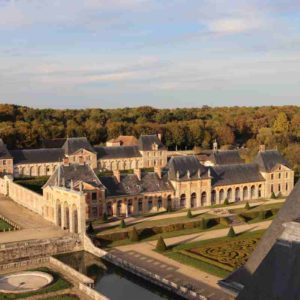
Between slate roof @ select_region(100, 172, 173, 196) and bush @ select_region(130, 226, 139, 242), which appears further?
slate roof @ select_region(100, 172, 173, 196)

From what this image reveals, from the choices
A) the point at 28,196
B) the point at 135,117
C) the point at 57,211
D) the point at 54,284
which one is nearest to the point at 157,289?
the point at 54,284

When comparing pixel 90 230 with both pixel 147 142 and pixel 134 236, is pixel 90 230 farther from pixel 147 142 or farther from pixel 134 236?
pixel 147 142

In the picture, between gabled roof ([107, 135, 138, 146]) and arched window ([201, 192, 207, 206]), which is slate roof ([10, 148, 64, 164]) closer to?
gabled roof ([107, 135, 138, 146])

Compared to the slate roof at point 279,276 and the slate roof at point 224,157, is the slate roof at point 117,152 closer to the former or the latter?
the slate roof at point 224,157

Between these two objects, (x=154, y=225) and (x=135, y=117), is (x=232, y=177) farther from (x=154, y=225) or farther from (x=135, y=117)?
(x=135, y=117)

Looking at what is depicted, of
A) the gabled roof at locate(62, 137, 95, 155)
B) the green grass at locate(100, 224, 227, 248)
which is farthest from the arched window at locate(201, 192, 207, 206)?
Answer: the gabled roof at locate(62, 137, 95, 155)

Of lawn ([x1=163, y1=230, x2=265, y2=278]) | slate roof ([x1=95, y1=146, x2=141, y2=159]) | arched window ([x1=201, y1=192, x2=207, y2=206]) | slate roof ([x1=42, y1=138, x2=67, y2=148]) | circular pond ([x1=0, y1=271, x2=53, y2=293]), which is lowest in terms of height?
circular pond ([x1=0, y1=271, x2=53, y2=293])
